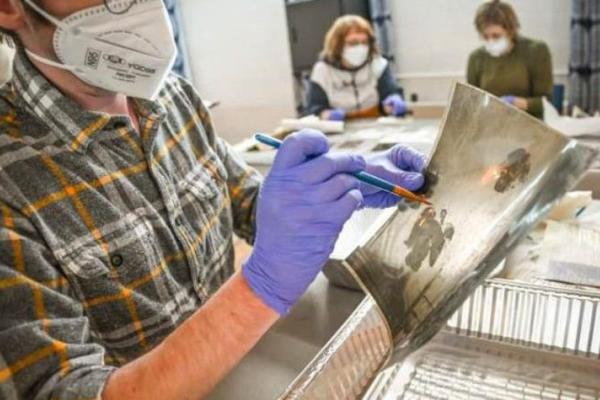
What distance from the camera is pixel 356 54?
3.05 m

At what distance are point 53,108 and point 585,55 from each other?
3200mm

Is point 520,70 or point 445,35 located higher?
point 445,35

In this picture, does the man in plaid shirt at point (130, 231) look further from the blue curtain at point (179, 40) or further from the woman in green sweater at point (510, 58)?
the blue curtain at point (179, 40)

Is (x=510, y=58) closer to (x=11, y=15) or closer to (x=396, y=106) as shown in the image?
(x=396, y=106)

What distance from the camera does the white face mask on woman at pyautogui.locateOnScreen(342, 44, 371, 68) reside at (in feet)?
9.96

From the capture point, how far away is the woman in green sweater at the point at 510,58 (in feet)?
8.84

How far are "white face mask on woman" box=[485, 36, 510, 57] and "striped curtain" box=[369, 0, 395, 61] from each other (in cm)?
96

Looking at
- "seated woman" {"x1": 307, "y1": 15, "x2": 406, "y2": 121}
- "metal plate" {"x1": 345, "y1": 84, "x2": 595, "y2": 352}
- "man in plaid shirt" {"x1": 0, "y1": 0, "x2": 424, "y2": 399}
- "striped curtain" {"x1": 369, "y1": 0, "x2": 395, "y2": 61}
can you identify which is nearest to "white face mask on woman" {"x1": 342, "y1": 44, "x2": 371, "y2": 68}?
"seated woman" {"x1": 307, "y1": 15, "x2": 406, "y2": 121}

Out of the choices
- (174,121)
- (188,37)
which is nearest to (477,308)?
(174,121)

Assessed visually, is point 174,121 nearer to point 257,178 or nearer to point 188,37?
point 257,178

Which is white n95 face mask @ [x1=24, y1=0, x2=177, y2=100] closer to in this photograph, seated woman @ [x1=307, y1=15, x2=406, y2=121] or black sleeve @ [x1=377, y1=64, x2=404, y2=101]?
seated woman @ [x1=307, y1=15, x2=406, y2=121]

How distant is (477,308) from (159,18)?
70 centimetres

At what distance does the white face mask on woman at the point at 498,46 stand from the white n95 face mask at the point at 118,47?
2371mm

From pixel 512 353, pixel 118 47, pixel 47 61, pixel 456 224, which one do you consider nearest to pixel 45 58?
pixel 47 61
